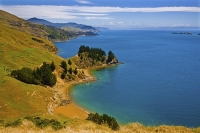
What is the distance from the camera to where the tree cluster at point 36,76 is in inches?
2507

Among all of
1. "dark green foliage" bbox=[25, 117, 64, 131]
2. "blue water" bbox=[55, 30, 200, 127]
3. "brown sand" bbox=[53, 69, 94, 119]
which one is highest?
"dark green foliage" bbox=[25, 117, 64, 131]

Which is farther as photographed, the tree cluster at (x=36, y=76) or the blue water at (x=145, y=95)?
the tree cluster at (x=36, y=76)

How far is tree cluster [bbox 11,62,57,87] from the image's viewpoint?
63.7 metres

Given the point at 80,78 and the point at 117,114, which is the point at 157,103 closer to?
the point at 117,114

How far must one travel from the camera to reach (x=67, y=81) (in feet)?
273

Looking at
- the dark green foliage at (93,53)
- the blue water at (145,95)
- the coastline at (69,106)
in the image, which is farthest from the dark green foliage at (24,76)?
the dark green foliage at (93,53)

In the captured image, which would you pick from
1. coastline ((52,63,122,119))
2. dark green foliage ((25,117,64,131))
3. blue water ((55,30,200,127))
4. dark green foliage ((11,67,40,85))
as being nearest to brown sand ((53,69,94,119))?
coastline ((52,63,122,119))

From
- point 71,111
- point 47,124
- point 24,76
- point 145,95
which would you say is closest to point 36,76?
point 24,76

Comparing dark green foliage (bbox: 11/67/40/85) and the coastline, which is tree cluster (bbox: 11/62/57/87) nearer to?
dark green foliage (bbox: 11/67/40/85)

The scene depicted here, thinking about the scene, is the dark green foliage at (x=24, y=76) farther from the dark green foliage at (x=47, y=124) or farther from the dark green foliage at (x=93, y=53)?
the dark green foliage at (x=93, y=53)

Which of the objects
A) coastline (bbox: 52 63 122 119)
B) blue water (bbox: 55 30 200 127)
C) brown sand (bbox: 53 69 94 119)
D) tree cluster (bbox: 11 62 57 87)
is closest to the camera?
brown sand (bbox: 53 69 94 119)

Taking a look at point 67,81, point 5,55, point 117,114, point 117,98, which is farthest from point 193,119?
point 5,55

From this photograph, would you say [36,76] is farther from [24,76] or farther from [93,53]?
[93,53]

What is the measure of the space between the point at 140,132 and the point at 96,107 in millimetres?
42671
